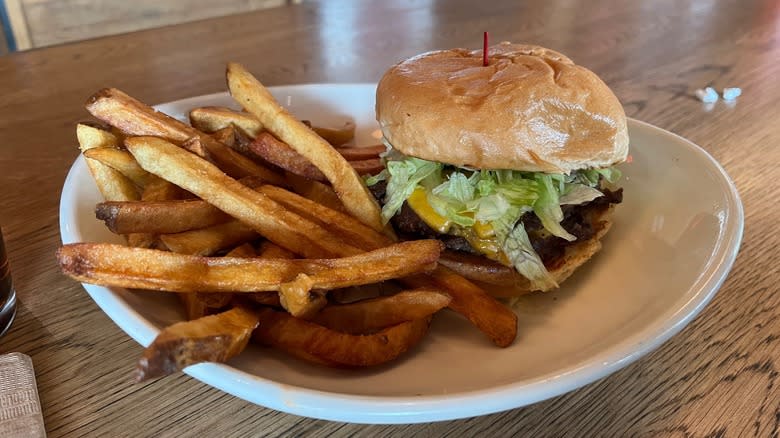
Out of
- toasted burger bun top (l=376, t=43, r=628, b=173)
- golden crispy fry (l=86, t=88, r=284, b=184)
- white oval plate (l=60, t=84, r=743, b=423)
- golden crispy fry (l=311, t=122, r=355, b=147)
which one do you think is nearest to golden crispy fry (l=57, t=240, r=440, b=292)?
white oval plate (l=60, t=84, r=743, b=423)

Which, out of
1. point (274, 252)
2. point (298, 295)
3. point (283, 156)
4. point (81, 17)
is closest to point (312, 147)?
point (283, 156)

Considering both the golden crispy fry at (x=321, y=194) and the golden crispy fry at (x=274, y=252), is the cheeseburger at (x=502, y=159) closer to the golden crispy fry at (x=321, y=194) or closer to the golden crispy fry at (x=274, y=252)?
the golden crispy fry at (x=321, y=194)

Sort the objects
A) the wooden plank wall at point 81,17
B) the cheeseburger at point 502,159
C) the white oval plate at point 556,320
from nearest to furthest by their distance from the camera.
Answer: the white oval plate at point 556,320, the cheeseburger at point 502,159, the wooden plank wall at point 81,17

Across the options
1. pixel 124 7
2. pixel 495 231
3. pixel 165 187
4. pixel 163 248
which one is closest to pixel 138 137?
pixel 165 187

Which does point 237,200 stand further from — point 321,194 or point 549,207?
point 549,207

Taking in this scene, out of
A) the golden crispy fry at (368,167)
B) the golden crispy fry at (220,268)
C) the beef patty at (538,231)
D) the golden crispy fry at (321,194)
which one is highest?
the golden crispy fry at (220,268)

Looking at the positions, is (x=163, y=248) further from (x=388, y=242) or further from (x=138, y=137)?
(x=388, y=242)

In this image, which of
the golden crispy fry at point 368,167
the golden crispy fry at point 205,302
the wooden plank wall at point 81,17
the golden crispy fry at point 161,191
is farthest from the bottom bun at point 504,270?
the wooden plank wall at point 81,17
